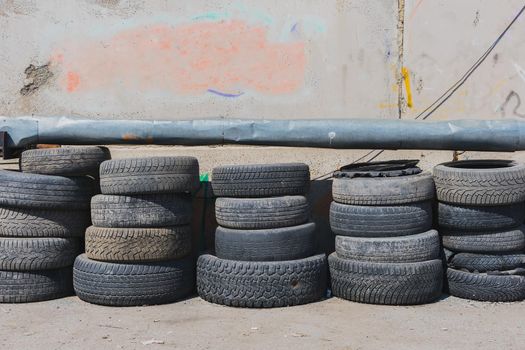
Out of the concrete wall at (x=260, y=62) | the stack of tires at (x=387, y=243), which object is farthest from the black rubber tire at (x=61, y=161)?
the stack of tires at (x=387, y=243)

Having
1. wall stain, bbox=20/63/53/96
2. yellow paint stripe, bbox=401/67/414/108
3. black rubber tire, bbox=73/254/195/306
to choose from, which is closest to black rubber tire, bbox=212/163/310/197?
black rubber tire, bbox=73/254/195/306

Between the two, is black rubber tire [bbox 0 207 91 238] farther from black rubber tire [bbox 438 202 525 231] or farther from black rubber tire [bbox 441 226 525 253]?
black rubber tire [bbox 441 226 525 253]

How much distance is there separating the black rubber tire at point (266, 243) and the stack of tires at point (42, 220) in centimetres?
138

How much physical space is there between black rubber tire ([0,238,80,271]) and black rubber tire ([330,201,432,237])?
253cm

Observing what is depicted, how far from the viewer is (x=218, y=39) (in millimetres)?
7164

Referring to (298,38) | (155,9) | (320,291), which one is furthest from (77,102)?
(320,291)

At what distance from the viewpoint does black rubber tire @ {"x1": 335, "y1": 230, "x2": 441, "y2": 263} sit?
550 centimetres

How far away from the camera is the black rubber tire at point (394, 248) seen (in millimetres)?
5504

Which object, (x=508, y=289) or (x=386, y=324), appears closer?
(x=386, y=324)

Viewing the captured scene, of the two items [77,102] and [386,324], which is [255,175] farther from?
[77,102]

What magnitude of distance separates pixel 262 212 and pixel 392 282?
123cm

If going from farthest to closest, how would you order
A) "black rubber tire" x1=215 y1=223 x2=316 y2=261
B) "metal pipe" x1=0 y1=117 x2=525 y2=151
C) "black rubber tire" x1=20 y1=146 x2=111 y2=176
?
"metal pipe" x1=0 y1=117 x2=525 y2=151, "black rubber tire" x1=20 y1=146 x2=111 y2=176, "black rubber tire" x1=215 y1=223 x2=316 y2=261

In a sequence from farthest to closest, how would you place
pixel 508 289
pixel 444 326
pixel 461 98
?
pixel 461 98, pixel 508 289, pixel 444 326

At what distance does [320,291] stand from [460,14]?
134 inches
